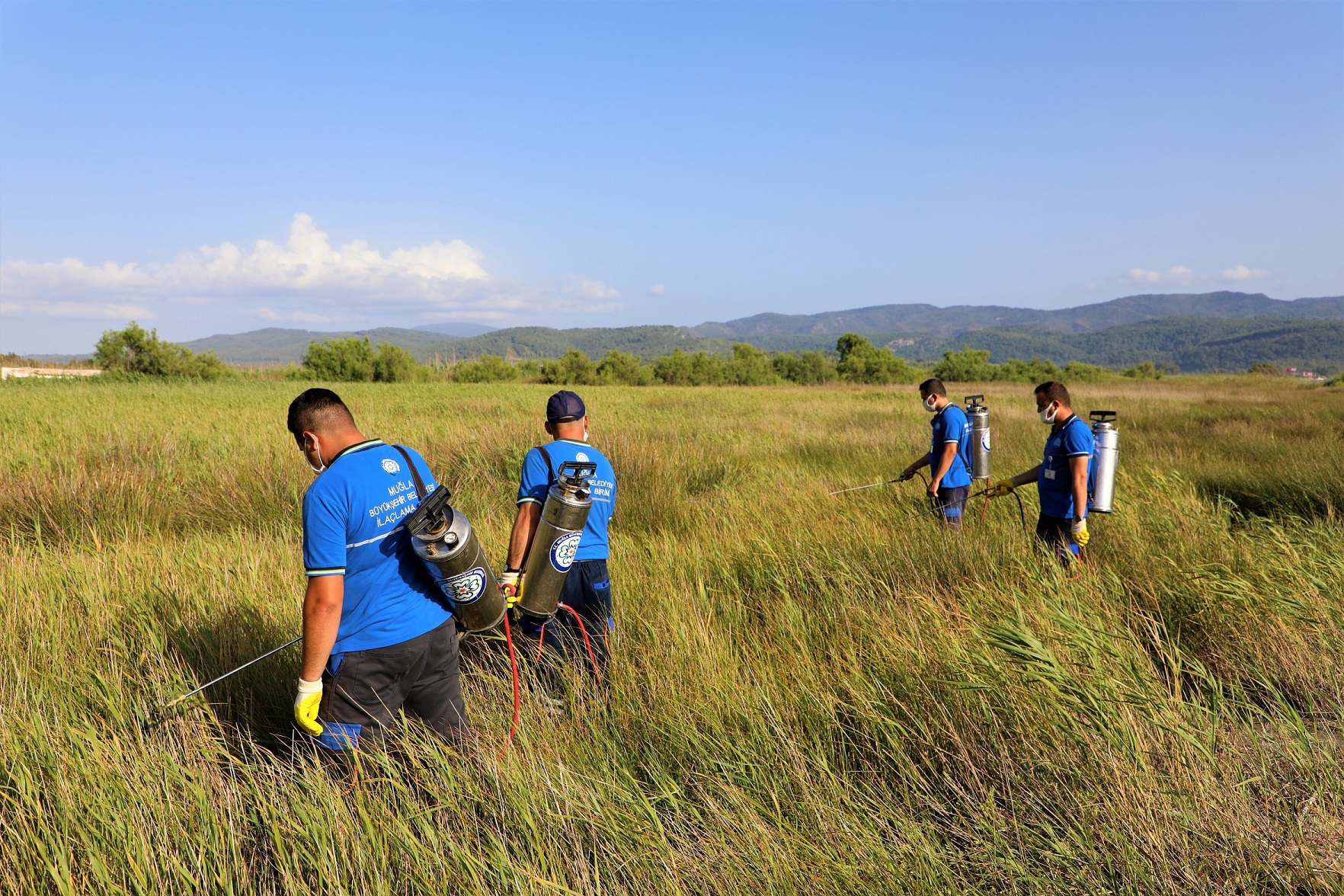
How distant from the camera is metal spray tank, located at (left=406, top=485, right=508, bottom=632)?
2.47m

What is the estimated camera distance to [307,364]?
2176 inches

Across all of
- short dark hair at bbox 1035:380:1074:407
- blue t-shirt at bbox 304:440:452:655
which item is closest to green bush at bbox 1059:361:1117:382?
short dark hair at bbox 1035:380:1074:407

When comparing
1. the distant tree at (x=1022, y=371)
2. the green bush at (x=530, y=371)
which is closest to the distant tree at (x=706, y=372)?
the green bush at (x=530, y=371)

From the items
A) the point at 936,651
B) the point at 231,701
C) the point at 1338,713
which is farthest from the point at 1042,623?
the point at 231,701

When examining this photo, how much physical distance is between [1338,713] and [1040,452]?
1004 centimetres

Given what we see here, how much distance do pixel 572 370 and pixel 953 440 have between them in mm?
57838

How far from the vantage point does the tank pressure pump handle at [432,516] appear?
2461 mm

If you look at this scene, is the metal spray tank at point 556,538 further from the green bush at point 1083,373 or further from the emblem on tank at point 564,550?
the green bush at point 1083,373

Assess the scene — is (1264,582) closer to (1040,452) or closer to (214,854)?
(214,854)

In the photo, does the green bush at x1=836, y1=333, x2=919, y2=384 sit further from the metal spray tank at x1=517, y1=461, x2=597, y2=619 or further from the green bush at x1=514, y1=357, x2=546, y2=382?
the metal spray tank at x1=517, y1=461, x2=597, y2=619

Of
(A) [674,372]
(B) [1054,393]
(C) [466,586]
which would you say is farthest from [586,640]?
(A) [674,372]

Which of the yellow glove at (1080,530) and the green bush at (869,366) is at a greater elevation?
the green bush at (869,366)

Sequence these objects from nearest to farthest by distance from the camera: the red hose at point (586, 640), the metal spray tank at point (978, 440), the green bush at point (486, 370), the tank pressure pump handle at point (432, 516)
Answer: the tank pressure pump handle at point (432, 516)
the red hose at point (586, 640)
the metal spray tank at point (978, 440)
the green bush at point (486, 370)

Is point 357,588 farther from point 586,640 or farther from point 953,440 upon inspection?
point 953,440
